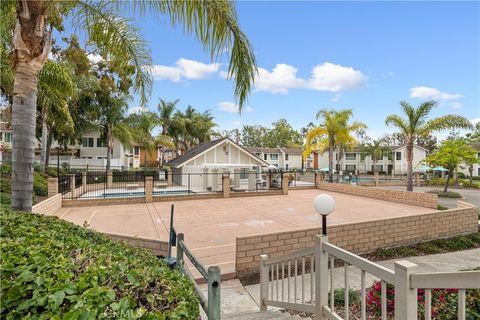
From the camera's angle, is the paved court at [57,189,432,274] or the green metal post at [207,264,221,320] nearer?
the green metal post at [207,264,221,320]

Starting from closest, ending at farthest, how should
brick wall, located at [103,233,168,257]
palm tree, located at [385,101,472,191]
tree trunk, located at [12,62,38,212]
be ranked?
tree trunk, located at [12,62,38,212] → brick wall, located at [103,233,168,257] → palm tree, located at [385,101,472,191]

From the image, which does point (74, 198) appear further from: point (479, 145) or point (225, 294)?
point (479, 145)

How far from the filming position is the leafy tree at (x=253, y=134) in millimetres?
67375

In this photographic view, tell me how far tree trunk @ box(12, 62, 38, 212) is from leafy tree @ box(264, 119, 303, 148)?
6109 cm

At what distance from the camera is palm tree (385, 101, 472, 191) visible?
56.0 ft

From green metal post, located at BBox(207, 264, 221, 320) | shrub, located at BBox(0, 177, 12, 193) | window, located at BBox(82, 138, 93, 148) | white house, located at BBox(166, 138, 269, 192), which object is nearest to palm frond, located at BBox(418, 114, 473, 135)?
white house, located at BBox(166, 138, 269, 192)

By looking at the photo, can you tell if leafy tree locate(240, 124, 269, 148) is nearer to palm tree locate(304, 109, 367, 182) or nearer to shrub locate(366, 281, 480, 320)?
palm tree locate(304, 109, 367, 182)

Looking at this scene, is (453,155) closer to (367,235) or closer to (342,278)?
(367,235)

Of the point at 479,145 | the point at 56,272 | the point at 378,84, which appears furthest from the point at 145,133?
the point at 479,145

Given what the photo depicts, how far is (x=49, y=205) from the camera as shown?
435 inches

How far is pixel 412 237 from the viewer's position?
8.14 metres

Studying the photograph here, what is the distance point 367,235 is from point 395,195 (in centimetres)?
961

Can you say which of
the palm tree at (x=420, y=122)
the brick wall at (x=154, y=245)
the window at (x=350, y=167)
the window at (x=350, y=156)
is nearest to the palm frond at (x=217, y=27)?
the brick wall at (x=154, y=245)

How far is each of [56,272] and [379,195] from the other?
1769 centimetres
